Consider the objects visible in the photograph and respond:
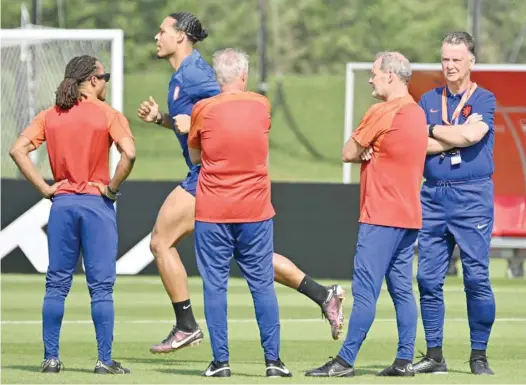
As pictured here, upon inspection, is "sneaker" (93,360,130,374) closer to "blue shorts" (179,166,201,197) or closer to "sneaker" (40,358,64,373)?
"sneaker" (40,358,64,373)

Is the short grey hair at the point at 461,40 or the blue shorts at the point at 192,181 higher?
the short grey hair at the point at 461,40

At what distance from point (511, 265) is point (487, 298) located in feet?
27.1

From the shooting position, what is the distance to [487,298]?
30.6ft

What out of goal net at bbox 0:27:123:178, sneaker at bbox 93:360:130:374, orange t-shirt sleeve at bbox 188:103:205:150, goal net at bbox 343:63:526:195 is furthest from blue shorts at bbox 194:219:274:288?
goal net at bbox 343:63:526:195

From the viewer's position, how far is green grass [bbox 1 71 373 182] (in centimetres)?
3494

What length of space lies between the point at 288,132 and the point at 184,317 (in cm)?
2698

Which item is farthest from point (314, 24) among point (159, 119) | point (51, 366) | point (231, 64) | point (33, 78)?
point (231, 64)

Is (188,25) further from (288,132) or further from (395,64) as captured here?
(288,132)

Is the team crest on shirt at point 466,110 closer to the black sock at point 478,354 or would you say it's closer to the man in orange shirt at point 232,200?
the man in orange shirt at point 232,200

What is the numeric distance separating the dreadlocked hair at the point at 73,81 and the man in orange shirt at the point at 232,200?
819mm

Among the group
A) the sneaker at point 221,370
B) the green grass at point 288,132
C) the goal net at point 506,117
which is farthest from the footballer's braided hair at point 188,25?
the green grass at point 288,132

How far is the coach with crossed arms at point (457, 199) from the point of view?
9.14 metres

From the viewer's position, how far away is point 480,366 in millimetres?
9312

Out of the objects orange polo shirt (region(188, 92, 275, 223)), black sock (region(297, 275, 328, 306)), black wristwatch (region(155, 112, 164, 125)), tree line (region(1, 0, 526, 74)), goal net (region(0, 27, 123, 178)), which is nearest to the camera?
orange polo shirt (region(188, 92, 275, 223))
